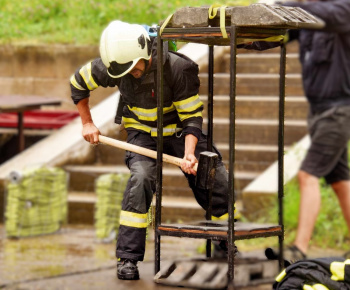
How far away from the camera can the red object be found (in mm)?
13258

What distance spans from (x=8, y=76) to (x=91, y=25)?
4.70 feet

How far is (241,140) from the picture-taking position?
1181 centimetres

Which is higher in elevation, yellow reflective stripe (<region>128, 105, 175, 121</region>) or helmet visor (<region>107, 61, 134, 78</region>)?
helmet visor (<region>107, 61, 134, 78</region>)

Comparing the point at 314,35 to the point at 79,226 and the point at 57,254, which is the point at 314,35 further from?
the point at 79,226

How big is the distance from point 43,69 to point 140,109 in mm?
10014

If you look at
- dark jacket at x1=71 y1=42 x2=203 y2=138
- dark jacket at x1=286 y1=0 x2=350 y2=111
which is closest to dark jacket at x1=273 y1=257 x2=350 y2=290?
dark jacket at x1=71 y1=42 x2=203 y2=138

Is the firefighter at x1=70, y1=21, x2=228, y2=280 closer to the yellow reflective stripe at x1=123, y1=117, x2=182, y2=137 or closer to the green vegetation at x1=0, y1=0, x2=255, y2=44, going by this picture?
the yellow reflective stripe at x1=123, y1=117, x2=182, y2=137

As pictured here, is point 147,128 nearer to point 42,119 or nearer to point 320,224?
point 320,224

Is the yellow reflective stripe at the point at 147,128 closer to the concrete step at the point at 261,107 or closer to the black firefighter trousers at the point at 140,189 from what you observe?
the black firefighter trousers at the point at 140,189

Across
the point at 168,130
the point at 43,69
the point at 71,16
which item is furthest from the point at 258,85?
the point at 168,130

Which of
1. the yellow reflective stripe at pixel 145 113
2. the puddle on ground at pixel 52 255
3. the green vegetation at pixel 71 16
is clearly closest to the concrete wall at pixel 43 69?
the green vegetation at pixel 71 16

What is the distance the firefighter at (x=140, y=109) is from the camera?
14.3 ft

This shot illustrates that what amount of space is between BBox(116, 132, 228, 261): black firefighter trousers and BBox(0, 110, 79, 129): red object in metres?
8.61

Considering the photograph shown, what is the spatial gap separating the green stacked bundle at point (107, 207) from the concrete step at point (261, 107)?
2099 mm
